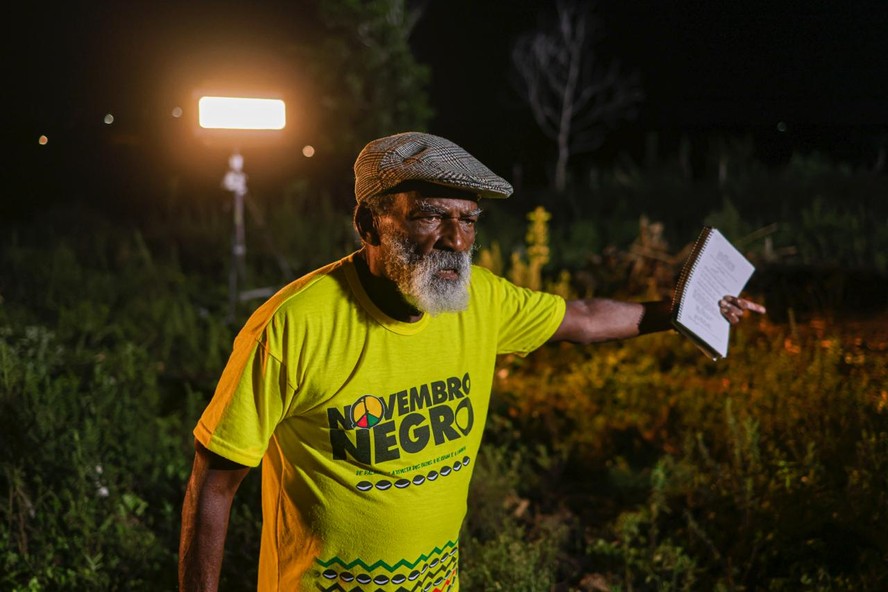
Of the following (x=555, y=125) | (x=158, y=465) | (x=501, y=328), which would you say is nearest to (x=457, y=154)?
(x=501, y=328)

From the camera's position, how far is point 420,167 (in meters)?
1.74

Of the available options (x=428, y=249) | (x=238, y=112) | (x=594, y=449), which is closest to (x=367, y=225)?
(x=428, y=249)

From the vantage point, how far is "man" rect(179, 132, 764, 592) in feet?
5.68

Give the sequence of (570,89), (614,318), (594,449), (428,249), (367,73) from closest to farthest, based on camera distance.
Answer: (428,249), (614,318), (594,449), (367,73), (570,89)

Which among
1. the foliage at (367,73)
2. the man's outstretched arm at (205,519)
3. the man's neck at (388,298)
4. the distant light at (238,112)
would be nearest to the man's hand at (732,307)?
the man's neck at (388,298)

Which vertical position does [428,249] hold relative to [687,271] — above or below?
above

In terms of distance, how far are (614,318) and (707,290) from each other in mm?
272

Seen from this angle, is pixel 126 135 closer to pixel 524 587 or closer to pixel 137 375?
pixel 137 375

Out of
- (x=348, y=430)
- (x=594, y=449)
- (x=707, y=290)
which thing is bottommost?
(x=594, y=449)

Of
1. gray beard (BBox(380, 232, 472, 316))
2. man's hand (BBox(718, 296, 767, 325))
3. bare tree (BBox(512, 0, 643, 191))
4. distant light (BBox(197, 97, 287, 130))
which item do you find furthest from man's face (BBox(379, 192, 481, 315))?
bare tree (BBox(512, 0, 643, 191))

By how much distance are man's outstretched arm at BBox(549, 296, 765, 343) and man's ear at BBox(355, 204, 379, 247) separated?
670 mm

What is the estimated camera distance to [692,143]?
25.3 m

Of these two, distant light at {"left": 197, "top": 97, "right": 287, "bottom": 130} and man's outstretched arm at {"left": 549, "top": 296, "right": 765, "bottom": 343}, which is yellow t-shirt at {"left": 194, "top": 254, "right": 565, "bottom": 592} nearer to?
man's outstretched arm at {"left": 549, "top": 296, "right": 765, "bottom": 343}

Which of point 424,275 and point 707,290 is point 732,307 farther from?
point 424,275
